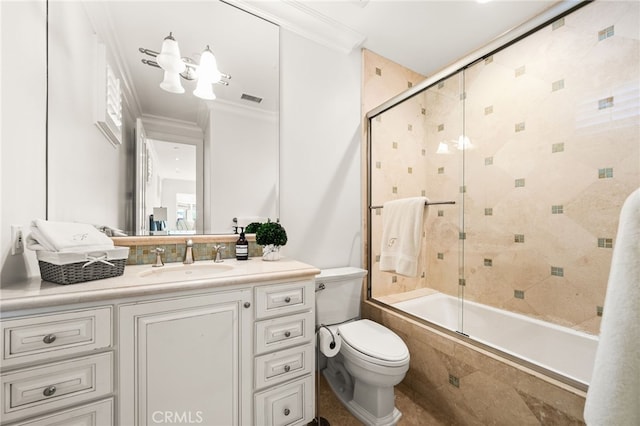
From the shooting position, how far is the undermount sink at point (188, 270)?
1218mm

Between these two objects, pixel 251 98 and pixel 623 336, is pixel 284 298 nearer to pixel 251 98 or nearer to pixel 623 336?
pixel 623 336

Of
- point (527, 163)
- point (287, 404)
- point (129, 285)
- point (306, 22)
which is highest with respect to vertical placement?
point (306, 22)

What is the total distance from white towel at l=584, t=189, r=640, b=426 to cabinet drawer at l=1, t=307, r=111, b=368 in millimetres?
1310

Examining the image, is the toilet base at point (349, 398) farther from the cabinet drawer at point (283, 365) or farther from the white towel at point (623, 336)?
the white towel at point (623, 336)

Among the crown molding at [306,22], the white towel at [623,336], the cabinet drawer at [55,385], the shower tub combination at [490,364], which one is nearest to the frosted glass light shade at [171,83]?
the crown molding at [306,22]

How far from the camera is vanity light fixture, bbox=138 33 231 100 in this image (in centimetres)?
136

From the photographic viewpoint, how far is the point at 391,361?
4.12 feet

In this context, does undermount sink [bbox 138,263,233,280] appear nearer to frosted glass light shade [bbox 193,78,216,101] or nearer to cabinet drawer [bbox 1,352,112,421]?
cabinet drawer [bbox 1,352,112,421]

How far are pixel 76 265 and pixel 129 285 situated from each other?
209mm

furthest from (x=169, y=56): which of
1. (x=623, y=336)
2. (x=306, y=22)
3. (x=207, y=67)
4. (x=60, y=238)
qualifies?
(x=623, y=336)

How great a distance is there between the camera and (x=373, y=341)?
4.66 ft

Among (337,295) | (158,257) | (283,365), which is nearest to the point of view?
(283,365)

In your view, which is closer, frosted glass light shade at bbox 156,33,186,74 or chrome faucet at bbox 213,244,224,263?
frosted glass light shade at bbox 156,33,186,74

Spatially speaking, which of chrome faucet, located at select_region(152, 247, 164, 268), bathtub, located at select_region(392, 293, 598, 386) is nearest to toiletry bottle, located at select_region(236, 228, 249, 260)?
chrome faucet, located at select_region(152, 247, 164, 268)
